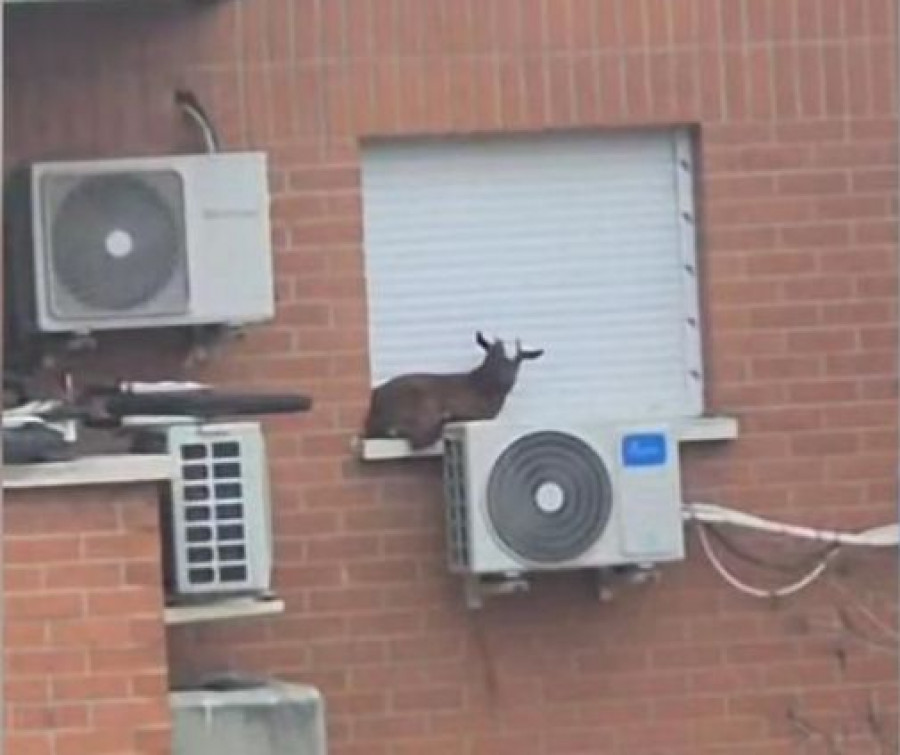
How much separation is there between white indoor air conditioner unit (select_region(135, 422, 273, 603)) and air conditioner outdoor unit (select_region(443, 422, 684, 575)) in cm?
70

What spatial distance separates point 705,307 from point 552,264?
496mm

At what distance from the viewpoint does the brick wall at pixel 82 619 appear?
19.1 ft

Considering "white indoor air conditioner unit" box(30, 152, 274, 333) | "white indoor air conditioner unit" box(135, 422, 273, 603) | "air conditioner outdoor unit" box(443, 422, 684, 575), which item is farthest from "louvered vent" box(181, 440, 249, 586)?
"air conditioner outdoor unit" box(443, 422, 684, 575)

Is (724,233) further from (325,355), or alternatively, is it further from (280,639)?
(280,639)

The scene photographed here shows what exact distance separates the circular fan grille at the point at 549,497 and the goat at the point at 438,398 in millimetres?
326

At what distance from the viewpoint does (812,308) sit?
723 centimetres

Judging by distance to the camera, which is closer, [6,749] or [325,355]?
[6,749]

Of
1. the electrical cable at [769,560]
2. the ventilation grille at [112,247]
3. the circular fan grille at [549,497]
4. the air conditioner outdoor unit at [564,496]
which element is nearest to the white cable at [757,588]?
the electrical cable at [769,560]

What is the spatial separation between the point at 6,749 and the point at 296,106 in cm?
221

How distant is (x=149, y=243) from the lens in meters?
6.73

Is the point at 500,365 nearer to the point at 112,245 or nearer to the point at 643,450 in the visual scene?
the point at 643,450

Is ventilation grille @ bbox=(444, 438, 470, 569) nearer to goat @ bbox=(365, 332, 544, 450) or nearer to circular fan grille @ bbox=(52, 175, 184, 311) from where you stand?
goat @ bbox=(365, 332, 544, 450)

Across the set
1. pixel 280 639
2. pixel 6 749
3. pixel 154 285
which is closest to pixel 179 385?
pixel 154 285

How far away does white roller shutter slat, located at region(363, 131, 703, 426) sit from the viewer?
7.17m
